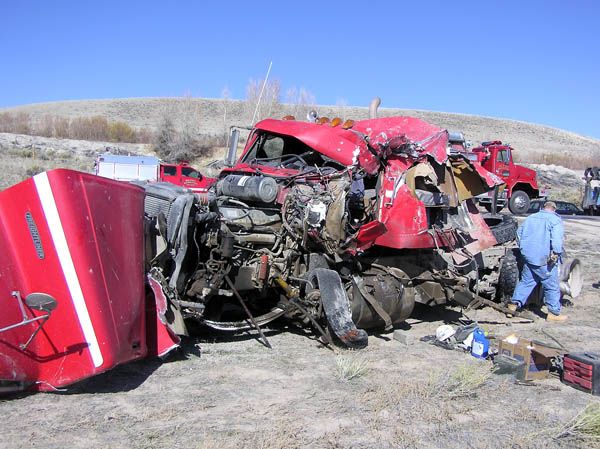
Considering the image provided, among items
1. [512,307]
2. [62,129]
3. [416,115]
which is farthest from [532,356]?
[416,115]

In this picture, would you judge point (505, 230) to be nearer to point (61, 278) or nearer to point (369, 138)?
point (369, 138)

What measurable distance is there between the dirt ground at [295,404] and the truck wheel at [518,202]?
1866 centimetres

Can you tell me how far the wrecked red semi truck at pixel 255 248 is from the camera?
3559 mm

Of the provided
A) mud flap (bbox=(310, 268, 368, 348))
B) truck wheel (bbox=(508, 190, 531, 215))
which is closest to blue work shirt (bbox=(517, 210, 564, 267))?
mud flap (bbox=(310, 268, 368, 348))

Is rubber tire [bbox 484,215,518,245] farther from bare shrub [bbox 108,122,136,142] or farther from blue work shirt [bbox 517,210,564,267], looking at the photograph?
bare shrub [bbox 108,122,136,142]

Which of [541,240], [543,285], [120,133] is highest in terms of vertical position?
[120,133]

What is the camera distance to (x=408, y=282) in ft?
19.5

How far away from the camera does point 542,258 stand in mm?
6867

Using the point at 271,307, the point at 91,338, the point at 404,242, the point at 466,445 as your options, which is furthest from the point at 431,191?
the point at 91,338

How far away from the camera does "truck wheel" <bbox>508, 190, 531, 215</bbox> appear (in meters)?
22.7

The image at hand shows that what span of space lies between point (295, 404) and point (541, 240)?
4303 millimetres

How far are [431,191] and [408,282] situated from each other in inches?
40.2

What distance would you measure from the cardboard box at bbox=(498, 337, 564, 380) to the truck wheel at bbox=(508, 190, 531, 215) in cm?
1892

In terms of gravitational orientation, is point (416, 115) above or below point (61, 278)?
above
